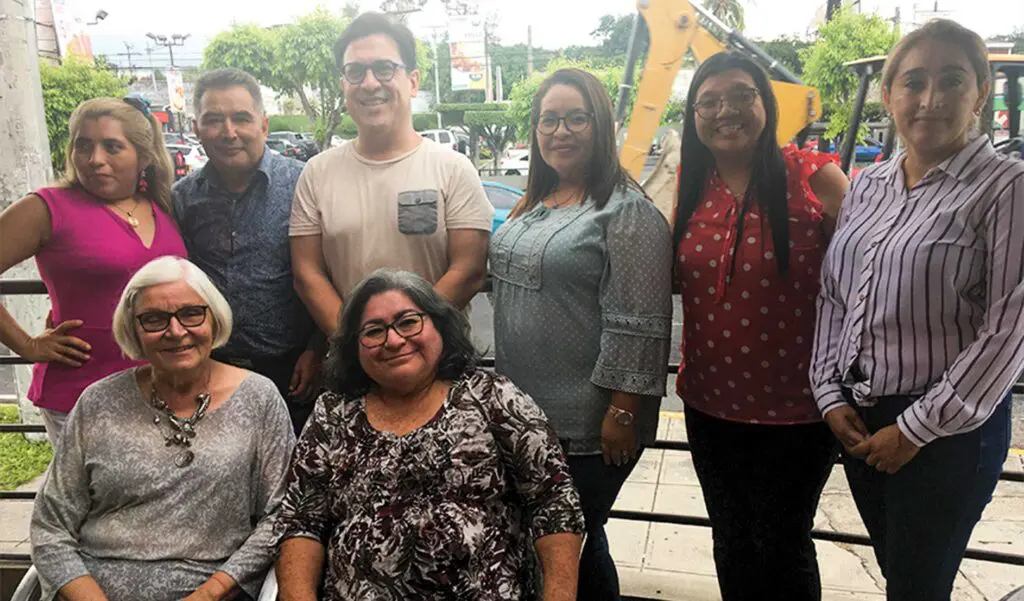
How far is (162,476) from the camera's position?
179 cm

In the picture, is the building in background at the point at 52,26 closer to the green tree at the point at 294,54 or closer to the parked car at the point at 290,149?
the parked car at the point at 290,149

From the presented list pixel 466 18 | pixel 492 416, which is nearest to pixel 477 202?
pixel 492 416

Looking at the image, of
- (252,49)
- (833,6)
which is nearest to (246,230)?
(833,6)

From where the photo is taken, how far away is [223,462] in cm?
181

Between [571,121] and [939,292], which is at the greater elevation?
[571,121]

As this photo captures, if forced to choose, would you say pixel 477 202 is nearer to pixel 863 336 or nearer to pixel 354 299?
pixel 354 299

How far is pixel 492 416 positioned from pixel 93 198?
51.8 inches

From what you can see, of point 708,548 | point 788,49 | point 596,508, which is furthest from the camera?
point 788,49

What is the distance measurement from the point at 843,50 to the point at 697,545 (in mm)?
12489

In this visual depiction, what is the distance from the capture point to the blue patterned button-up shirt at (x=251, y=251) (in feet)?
7.32

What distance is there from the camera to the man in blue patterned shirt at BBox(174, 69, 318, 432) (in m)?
2.23

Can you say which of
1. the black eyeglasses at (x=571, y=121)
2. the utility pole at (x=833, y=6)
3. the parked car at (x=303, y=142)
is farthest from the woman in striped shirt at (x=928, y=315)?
the parked car at (x=303, y=142)

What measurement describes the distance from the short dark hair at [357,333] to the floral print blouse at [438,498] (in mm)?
47

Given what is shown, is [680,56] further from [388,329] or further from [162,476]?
[162,476]
